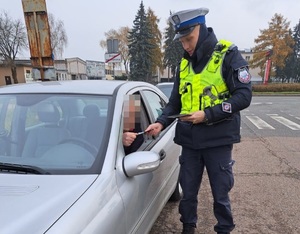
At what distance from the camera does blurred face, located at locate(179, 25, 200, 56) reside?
7.24ft

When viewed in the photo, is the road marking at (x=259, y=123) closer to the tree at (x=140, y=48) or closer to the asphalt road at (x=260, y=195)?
the asphalt road at (x=260, y=195)

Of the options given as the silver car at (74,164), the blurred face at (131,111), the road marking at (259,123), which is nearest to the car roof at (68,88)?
the silver car at (74,164)

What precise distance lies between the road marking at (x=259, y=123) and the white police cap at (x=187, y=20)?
24.7 feet

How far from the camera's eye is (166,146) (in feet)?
9.30

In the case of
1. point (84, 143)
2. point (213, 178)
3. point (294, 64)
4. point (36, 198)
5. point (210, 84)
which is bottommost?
point (294, 64)

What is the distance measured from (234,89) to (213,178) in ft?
2.51

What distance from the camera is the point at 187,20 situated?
2158 mm

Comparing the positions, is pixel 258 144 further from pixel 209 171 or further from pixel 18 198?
pixel 18 198

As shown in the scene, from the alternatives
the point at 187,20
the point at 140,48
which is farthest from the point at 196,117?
the point at 140,48

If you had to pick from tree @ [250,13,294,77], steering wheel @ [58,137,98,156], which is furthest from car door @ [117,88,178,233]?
tree @ [250,13,294,77]

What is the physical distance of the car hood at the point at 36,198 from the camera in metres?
1.19

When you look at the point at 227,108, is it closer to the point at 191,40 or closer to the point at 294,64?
the point at 191,40

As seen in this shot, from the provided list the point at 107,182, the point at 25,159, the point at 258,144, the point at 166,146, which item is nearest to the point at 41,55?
the point at 166,146

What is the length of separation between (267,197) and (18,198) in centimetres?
321
